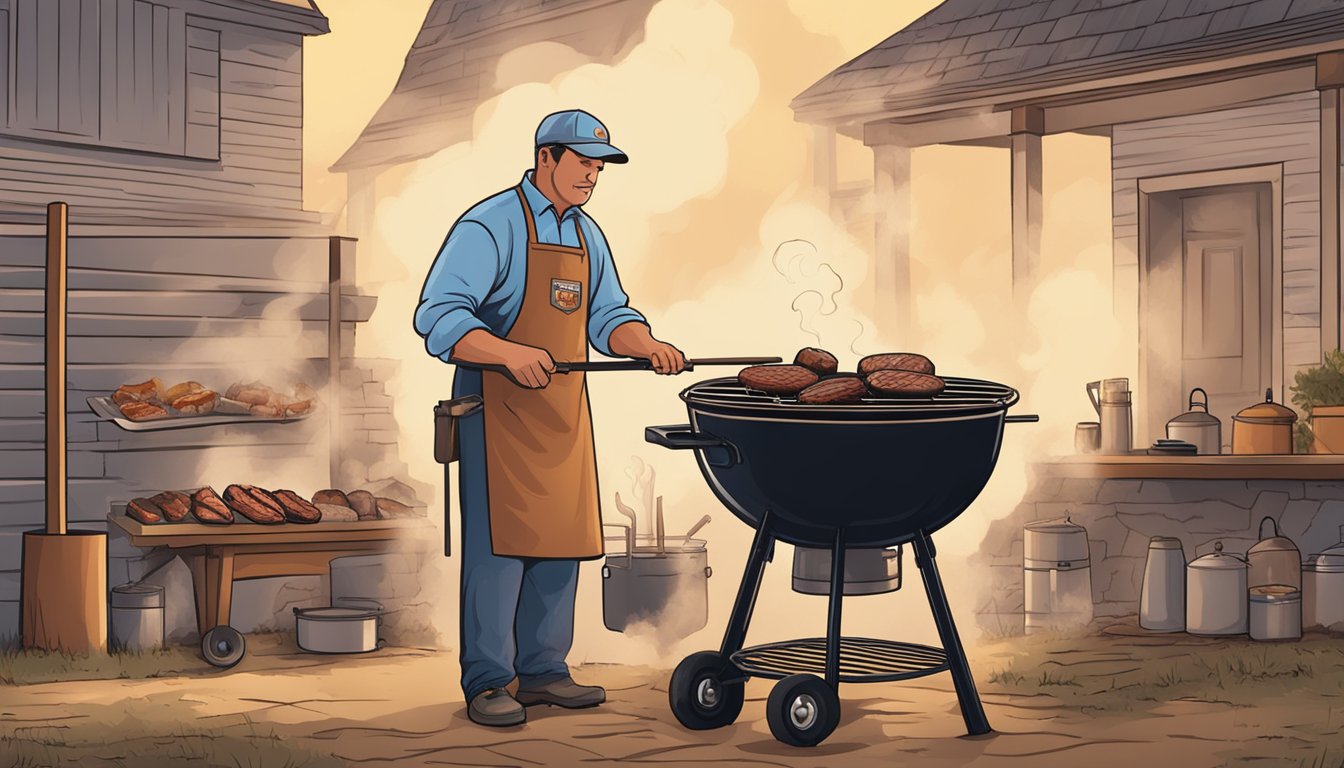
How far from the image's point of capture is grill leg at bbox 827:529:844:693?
4.33m

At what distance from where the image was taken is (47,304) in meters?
6.15

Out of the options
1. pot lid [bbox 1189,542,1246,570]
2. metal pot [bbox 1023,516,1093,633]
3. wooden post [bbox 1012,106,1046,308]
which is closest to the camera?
pot lid [bbox 1189,542,1246,570]

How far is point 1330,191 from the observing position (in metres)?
6.45

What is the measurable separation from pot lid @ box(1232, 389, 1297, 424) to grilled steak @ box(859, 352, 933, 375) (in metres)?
2.17

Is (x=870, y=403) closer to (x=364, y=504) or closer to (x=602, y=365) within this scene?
(x=602, y=365)

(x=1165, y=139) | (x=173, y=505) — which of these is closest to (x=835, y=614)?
(x=173, y=505)

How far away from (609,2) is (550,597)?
17.9 ft

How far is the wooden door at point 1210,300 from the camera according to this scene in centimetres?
767

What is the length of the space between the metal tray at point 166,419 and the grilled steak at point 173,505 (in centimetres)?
29

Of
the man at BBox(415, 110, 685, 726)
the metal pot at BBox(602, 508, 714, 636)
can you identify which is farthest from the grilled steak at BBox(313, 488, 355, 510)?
the man at BBox(415, 110, 685, 726)

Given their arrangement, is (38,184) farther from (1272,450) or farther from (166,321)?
(1272,450)

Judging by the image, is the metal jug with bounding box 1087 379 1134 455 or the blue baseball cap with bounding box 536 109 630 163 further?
the metal jug with bounding box 1087 379 1134 455

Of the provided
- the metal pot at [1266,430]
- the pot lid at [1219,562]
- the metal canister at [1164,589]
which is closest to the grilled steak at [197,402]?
the metal canister at [1164,589]

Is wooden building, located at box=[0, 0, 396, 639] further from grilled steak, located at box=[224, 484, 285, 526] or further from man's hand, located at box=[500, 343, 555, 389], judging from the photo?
man's hand, located at box=[500, 343, 555, 389]
